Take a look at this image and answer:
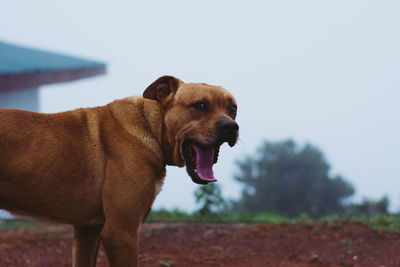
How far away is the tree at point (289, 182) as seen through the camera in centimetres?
2508

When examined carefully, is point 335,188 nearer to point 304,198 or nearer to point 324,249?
point 304,198

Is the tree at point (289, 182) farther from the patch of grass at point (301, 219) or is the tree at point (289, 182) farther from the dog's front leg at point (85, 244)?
the dog's front leg at point (85, 244)

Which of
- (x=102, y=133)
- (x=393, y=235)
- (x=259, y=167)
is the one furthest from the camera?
(x=259, y=167)

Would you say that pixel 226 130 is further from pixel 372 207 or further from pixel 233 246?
pixel 372 207

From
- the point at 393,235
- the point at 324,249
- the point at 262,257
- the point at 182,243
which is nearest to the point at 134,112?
the point at 262,257

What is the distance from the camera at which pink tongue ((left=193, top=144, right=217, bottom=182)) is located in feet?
12.3

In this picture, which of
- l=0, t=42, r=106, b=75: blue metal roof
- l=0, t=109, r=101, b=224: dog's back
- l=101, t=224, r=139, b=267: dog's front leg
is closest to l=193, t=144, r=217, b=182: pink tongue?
l=101, t=224, r=139, b=267: dog's front leg

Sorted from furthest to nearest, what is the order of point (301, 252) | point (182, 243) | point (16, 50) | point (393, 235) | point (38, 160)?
1. point (16, 50)
2. point (393, 235)
3. point (182, 243)
4. point (301, 252)
5. point (38, 160)

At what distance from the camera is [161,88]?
4.01 m

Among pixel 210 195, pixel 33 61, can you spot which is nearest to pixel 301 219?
pixel 210 195

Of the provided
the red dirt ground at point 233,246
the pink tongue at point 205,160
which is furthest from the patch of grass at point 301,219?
the pink tongue at point 205,160

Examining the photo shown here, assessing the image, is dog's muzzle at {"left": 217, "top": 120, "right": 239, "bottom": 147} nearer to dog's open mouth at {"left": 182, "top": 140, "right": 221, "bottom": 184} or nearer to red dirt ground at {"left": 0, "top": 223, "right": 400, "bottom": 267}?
dog's open mouth at {"left": 182, "top": 140, "right": 221, "bottom": 184}

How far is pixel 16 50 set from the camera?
1585cm

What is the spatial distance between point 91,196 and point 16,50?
13.8 meters
